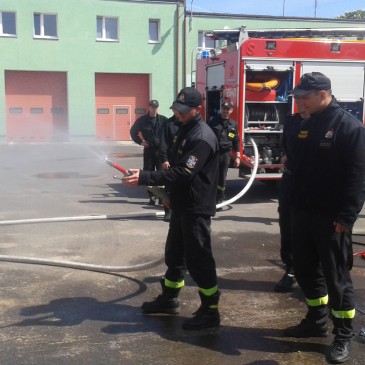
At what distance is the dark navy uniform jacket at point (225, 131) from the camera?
864 cm

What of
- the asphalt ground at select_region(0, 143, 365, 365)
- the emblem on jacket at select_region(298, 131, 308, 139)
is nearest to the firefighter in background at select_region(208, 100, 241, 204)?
the asphalt ground at select_region(0, 143, 365, 365)

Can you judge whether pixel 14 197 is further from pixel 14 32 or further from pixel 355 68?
pixel 14 32

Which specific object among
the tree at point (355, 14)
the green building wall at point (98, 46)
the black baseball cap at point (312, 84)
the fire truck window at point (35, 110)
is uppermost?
the tree at point (355, 14)

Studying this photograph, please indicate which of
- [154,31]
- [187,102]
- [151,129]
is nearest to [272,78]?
[151,129]

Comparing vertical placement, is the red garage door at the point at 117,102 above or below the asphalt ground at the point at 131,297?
above

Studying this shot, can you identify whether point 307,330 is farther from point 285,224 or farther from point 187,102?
point 187,102

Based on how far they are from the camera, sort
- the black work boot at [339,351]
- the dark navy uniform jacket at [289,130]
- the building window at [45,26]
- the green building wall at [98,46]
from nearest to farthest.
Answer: the black work boot at [339,351] → the dark navy uniform jacket at [289,130] → the green building wall at [98,46] → the building window at [45,26]

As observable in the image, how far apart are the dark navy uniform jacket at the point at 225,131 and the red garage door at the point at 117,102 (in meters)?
18.1

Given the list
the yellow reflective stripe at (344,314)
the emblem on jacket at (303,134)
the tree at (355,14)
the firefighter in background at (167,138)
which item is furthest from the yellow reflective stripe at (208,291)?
the tree at (355,14)

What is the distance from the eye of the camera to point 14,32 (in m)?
24.6

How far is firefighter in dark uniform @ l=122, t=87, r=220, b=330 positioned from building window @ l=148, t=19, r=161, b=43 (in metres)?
23.1

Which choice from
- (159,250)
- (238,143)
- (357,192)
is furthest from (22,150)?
(357,192)

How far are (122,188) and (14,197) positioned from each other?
234 centimetres

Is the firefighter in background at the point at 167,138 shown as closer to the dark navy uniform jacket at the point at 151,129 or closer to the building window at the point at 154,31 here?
the dark navy uniform jacket at the point at 151,129
